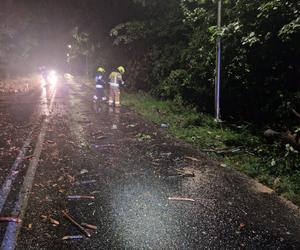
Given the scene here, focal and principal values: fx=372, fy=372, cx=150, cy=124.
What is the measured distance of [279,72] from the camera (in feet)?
36.9

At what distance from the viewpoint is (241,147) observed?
387 inches

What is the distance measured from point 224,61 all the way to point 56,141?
6.21 meters

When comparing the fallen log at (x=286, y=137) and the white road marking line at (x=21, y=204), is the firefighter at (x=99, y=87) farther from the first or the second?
the fallen log at (x=286, y=137)

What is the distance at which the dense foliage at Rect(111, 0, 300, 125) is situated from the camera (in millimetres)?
9875

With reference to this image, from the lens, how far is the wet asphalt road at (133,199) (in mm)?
4910

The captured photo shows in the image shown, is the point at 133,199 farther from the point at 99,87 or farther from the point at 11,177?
the point at 99,87

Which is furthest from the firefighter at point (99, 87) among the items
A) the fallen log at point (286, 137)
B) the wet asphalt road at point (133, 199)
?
the fallen log at point (286, 137)

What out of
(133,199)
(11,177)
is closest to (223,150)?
(133,199)

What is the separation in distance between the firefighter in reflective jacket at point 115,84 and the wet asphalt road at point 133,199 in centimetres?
705

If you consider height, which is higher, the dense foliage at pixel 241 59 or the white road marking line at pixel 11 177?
the dense foliage at pixel 241 59

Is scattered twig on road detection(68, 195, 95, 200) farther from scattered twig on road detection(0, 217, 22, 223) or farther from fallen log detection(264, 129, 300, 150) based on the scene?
fallen log detection(264, 129, 300, 150)

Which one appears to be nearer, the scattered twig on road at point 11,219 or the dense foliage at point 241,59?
the scattered twig on road at point 11,219

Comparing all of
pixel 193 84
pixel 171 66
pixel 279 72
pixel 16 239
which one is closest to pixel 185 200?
pixel 16 239

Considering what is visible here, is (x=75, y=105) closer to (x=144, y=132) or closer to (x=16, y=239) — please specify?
(x=144, y=132)
